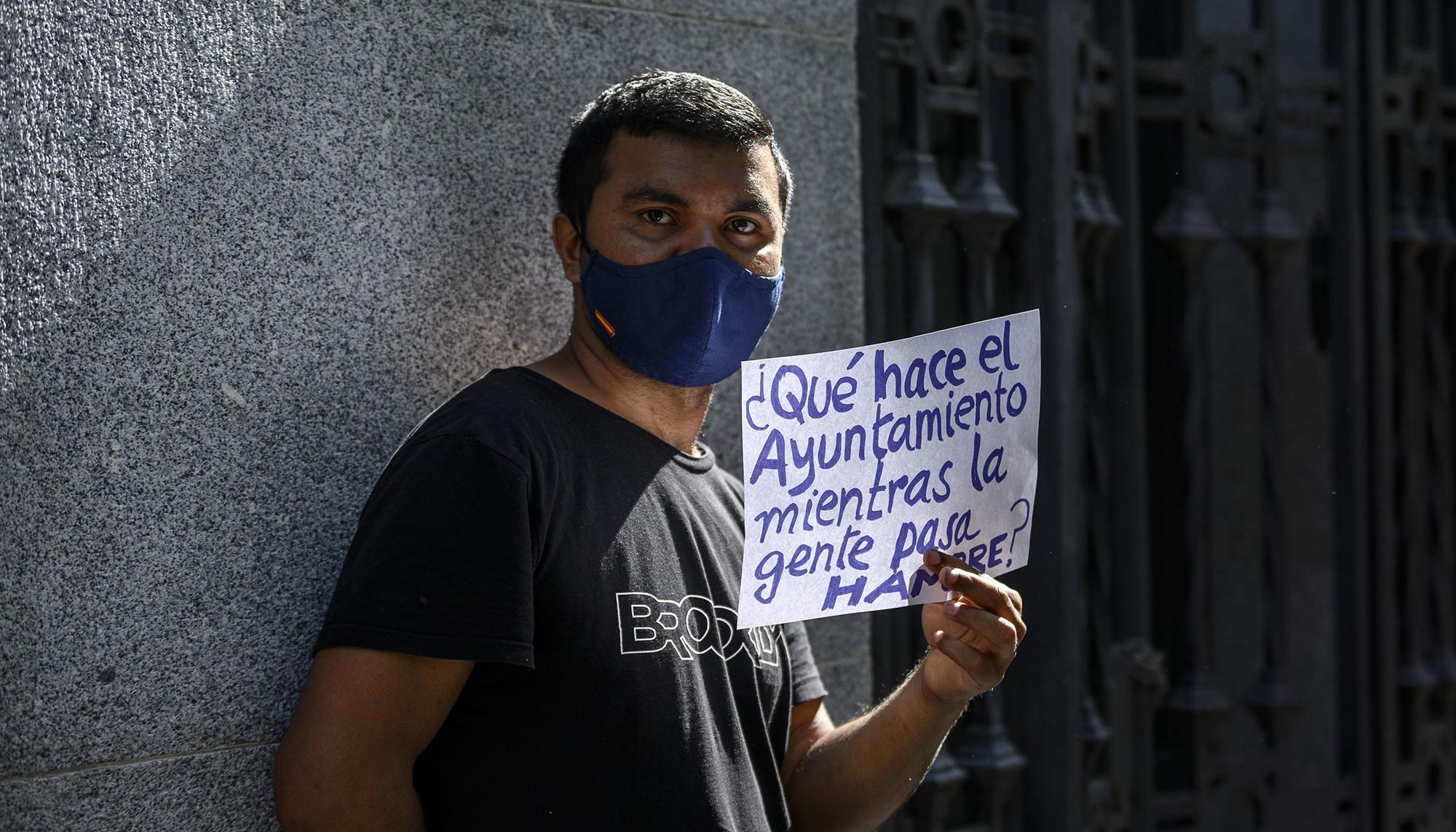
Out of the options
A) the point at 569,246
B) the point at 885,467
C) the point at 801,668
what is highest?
the point at 569,246

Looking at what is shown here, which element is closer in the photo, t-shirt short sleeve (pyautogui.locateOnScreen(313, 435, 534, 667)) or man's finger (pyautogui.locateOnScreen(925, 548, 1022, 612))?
t-shirt short sleeve (pyautogui.locateOnScreen(313, 435, 534, 667))

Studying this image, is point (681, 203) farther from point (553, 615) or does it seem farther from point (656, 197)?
point (553, 615)

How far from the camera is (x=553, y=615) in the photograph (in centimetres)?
208

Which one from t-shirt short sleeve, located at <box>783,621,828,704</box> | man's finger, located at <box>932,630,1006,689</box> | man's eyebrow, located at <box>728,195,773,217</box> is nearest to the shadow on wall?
man's eyebrow, located at <box>728,195,773,217</box>

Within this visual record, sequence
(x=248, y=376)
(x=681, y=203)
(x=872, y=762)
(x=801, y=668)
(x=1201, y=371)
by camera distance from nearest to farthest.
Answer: (x=681, y=203) < (x=248, y=376) < (x=872, y=762) < (x=801, y=668) < (x=1201, y=371)

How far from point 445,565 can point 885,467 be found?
74 centimetres

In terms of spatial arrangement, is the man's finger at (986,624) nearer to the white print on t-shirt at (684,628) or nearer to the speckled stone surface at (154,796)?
the white print on t-shirt at (684,628)

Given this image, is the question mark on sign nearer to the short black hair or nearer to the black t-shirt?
the black t-shirt

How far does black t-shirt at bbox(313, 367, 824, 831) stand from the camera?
6.48ft

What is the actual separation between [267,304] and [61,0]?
60 cm

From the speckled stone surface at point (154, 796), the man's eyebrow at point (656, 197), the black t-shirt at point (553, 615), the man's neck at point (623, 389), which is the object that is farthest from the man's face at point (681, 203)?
the speckled stone surface at point (154, 796)

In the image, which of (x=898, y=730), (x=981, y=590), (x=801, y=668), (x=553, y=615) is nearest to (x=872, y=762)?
(x=898, y=730)

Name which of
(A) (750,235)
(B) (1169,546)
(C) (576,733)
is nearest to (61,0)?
(A) (750,235)

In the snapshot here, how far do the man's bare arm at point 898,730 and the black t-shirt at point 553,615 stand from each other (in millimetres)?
334
